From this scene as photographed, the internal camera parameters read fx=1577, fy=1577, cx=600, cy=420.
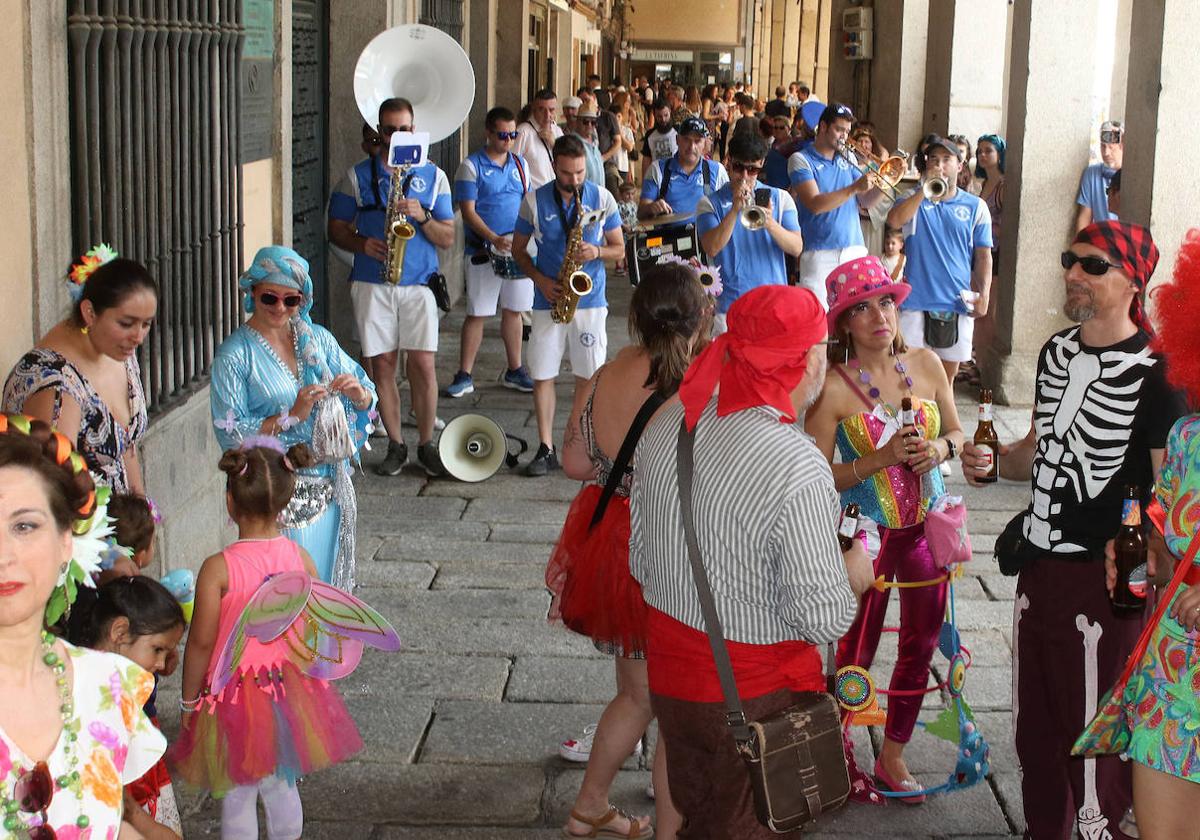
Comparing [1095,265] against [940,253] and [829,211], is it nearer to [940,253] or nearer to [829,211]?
[940,253]

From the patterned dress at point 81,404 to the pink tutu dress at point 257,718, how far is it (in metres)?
0.62

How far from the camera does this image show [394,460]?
8.86m

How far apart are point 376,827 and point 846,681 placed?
1479 mm

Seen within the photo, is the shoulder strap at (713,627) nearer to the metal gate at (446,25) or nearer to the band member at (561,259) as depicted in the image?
the band member at (561,259)

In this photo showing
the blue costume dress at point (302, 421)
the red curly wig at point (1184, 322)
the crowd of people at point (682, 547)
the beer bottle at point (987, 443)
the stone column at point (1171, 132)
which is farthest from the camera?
the stone column at point (1171, 132)

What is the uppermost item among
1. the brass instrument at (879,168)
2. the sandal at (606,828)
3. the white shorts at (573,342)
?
the brass instrument at (879,168)

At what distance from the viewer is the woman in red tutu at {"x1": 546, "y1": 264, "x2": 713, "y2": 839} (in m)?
4.49

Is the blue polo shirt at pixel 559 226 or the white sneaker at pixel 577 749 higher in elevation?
the blue polo shirt at pixel 559 226

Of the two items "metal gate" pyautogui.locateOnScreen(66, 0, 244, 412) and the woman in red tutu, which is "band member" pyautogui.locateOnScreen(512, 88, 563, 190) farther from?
the woman in red tutu

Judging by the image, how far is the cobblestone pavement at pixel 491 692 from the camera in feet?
15.8

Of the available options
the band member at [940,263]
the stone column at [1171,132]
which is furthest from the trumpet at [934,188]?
the stone column at [1171,132]

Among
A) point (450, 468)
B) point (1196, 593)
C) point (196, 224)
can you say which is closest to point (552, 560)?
point (1196, 593)

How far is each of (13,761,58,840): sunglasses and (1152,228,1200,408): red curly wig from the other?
8.71ft

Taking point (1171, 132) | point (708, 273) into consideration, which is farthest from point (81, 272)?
point (1171, 132)
